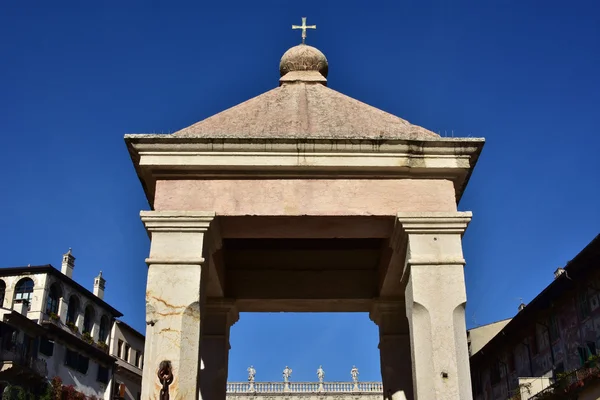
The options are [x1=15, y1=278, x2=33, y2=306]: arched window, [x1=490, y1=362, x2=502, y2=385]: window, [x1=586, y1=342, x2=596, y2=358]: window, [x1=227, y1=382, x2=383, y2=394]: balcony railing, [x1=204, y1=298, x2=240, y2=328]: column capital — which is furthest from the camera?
[x1=227, y1=382, x2=383, y2=394]: balcony railing

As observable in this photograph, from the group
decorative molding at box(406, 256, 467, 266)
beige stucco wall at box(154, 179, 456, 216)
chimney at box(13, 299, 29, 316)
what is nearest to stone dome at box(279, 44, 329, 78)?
beige stucco wall at box(154, 179, 456, 216)

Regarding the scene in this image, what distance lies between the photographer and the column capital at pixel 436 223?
9531 millimetres

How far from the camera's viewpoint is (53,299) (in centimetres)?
4631

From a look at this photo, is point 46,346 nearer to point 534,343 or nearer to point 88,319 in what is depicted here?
point 88,319

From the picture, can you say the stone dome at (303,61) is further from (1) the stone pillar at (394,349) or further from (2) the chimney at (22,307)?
(2) the chimney at (22,307)

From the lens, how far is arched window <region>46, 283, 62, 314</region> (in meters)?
45.3

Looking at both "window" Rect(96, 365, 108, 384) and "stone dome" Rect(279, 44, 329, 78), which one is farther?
"window" Rect(96, 365, 108, 384)

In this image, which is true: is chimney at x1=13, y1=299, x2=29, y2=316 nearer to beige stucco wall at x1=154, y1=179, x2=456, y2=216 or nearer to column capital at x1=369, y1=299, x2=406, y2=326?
column capital at x1=369, y1=299, x2=406, y2=326

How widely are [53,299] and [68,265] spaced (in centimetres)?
665

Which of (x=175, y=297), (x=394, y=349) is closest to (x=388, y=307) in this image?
(x=394, y=349)

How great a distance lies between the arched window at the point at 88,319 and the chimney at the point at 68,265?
3230 millimetres

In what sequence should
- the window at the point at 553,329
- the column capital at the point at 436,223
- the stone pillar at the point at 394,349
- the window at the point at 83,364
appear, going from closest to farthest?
the column capital at the point at 436,223 → the stone pillar at the point at 394,349 → the window at the point at 553,329 → the window at the point at 83,364

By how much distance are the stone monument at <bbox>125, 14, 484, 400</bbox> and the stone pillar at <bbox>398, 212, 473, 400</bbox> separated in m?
0.01

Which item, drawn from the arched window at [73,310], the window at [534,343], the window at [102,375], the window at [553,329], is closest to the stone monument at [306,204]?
the window at [553,329]
